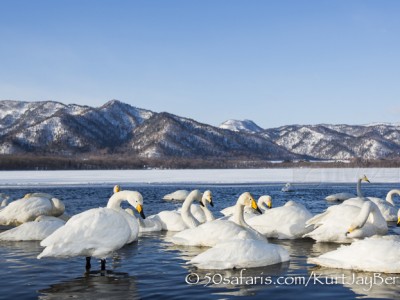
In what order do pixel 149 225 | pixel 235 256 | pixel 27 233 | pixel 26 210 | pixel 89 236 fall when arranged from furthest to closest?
pixel 26 210
pixel 149 225
pixel 27 233
pixel 235 256
pixel 89 236

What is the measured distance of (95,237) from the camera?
10.3 meters

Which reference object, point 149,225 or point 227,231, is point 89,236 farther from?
point 149,225

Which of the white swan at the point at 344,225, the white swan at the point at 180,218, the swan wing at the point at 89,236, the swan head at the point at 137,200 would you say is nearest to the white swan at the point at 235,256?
the swan wing at the point at 89,236

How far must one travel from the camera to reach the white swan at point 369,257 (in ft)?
33.4

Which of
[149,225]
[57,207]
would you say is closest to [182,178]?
[57,207]

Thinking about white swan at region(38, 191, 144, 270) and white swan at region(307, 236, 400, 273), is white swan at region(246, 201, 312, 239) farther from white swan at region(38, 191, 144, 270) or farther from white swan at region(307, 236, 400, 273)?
white swan at region(38, 191, 144, 270)

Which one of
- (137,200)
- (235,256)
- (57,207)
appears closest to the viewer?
(235,256)

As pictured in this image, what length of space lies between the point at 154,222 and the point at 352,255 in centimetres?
835

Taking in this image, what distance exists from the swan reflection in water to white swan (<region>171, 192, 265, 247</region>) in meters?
3.19

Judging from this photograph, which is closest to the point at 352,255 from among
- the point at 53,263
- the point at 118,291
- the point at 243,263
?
the point at 243,263

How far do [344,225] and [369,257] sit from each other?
3.77 m

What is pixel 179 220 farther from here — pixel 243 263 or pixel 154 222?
pixel 243 263

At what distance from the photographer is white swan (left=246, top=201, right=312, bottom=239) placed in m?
15.3

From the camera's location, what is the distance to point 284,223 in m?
15.3
